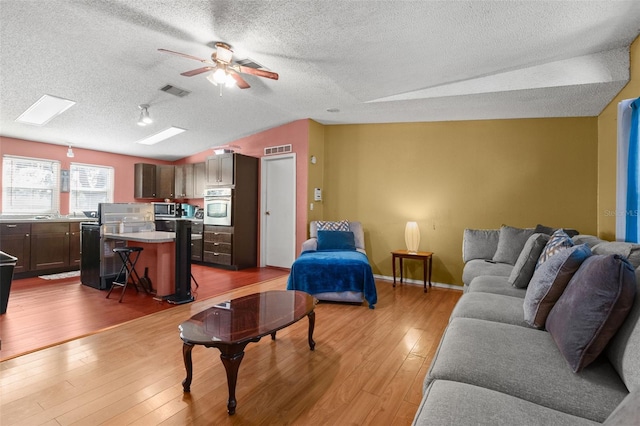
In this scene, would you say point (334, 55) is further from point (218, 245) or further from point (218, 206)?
point (218, 245)

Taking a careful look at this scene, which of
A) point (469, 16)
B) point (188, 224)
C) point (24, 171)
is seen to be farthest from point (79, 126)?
point (469, 16)

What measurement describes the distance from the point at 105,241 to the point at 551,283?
15.8 ft

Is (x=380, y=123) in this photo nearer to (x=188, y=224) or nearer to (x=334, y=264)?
(x=334, y=264)

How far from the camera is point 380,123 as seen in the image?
5.02 m

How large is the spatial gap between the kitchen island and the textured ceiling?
6.29 feet

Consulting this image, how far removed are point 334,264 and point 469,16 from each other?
2666 mm

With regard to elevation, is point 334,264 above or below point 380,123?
below

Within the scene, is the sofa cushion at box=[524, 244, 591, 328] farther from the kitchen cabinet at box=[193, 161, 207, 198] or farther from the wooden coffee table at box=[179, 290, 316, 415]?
the kitchen cabinet at box=[193, 161, 207, 198]

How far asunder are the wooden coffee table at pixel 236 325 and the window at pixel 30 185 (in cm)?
535

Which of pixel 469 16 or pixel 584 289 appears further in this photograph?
pixel 469 16

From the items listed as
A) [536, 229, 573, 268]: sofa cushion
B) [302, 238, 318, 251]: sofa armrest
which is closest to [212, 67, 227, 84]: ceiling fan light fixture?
[302, 238, 318, 251]: sofa armrest

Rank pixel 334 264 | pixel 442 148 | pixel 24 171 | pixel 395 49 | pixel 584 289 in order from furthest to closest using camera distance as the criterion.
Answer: pixel 24 171, pixel 442 148, pixel 334 264, pixel 395 49, pixel 584 289

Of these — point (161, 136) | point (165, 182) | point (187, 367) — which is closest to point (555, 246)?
point (187, 367)

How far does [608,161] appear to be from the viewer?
3416 mm
